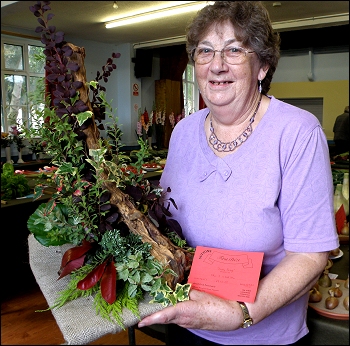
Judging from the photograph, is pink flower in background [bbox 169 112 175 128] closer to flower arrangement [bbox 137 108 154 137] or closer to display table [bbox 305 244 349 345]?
flower arrangement [bbox 137 108 154 137]

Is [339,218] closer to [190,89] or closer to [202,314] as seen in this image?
[190,89]

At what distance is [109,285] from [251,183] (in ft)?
1.22

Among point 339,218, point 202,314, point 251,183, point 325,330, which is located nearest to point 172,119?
point 251,183

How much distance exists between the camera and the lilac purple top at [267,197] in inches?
29.0

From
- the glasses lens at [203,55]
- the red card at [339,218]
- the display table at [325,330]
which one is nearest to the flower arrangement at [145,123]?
the glasses lens at [203,55]

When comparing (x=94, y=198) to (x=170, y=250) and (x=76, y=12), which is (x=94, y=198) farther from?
(x=76, y=12)

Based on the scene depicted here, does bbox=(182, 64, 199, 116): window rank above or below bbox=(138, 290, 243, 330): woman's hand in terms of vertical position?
above

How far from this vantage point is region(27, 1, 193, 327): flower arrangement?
2.24 ft

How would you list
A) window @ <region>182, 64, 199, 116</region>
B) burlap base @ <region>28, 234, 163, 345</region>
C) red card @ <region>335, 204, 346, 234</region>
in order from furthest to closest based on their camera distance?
red card @ <region>335, 204, 346, 234</region> → window @ <region>182, 64, 199, 116</region> → burlap base @ <region>28, 234, 163, 345</region>

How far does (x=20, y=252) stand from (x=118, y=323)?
218 centimetres

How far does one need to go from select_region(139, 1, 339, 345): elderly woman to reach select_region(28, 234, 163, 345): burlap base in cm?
4

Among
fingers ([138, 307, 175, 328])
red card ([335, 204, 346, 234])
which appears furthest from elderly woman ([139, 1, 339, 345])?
red card ([335, 204, 346, 234])

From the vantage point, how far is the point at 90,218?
0.73m

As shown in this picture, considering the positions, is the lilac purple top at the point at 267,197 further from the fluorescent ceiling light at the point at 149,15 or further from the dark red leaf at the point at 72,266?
the fluorescent ceiling light at the point at 149,15
